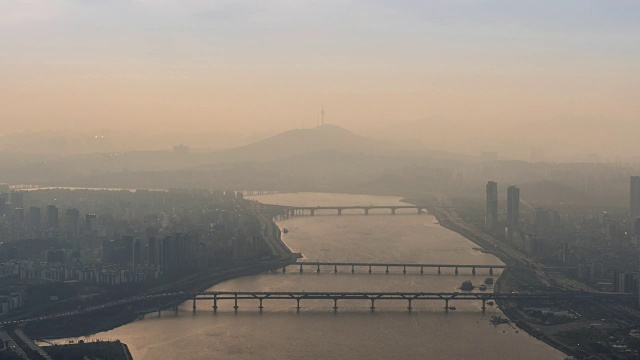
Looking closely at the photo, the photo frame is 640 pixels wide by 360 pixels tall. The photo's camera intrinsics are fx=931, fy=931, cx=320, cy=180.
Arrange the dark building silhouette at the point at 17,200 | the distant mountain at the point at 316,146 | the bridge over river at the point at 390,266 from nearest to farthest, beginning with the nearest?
1. the bridge over river at the point at 390,266
2. the dark building silhouette at the point at 17,200
3. the distant mountain at the point at 316,146

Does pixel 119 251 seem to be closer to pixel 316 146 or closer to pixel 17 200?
pixel 17 200

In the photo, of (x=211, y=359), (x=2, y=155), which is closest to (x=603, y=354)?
(x=211, y=359)

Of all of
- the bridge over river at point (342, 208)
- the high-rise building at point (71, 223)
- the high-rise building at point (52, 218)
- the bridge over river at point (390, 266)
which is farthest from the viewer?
the bridge over river at point (342, 208)

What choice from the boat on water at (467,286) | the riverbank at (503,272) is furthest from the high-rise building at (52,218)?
the boat on water at (467,286)

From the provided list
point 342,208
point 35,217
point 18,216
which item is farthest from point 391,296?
point 342,208

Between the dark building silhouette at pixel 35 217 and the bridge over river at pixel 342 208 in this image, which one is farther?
the bridge over river at pixel 342 208

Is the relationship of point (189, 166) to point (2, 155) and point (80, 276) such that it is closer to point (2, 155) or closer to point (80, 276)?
point (2, 155)

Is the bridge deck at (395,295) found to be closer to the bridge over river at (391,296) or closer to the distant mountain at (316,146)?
the bridge over river at (391,296)

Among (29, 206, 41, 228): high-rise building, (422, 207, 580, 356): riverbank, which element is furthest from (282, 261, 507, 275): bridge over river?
(29, 206, 41, 228): high-rise building
